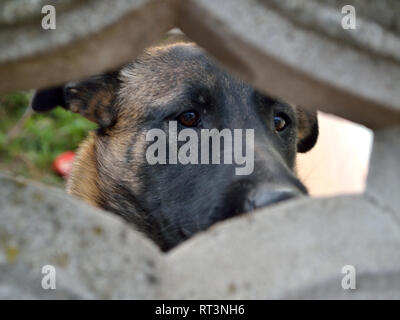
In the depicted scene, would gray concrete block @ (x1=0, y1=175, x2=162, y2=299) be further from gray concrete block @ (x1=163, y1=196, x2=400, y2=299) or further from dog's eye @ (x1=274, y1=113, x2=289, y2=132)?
dog's eye @ (x1=274, y1=113, x2=289, y2=132)

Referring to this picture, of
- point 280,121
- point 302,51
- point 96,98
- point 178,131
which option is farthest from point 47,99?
point 302,51

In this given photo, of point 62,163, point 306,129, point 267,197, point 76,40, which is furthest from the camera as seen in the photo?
point 62,163

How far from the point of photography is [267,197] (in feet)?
8.70

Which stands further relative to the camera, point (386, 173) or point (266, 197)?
point (266, 197)

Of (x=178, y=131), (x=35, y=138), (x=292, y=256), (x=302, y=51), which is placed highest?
(x=35, y=138)

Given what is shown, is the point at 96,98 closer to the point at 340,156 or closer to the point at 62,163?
the point at 62,163

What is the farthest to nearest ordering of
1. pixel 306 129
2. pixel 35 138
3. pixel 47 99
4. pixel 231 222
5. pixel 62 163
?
pixel 35 138 < pixel 62 163 < pixel 306 129 < pixel 47 99 < pixel 231 222

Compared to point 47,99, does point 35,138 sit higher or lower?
higher

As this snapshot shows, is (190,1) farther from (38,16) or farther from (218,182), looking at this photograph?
(218,182)

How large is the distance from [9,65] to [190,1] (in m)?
0.41

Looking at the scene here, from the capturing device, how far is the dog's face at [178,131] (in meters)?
2.99

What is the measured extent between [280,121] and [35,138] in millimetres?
3839

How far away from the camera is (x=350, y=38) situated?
50.7 inches

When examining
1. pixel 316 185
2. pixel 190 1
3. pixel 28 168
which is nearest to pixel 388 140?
pixel 190 1
